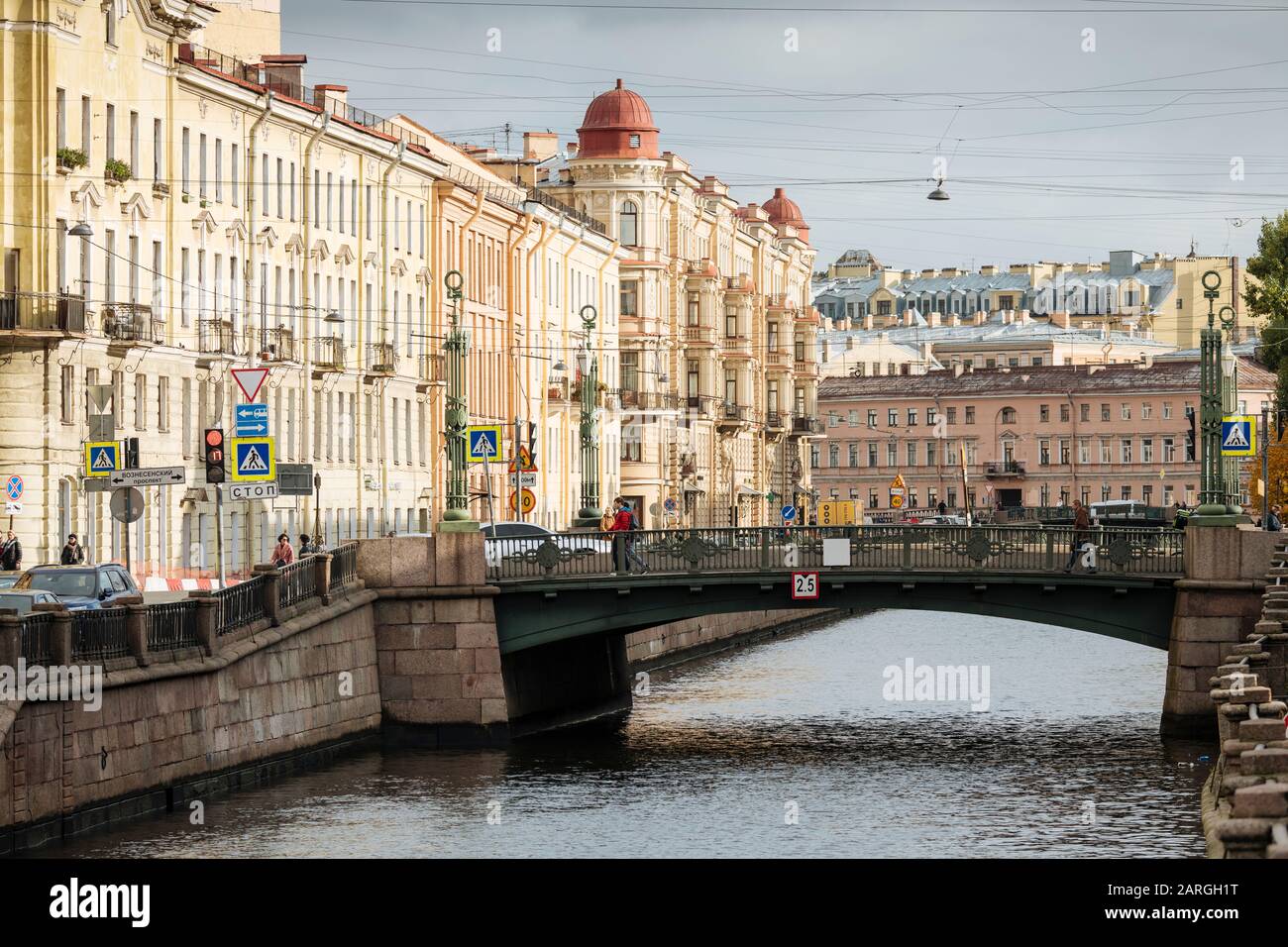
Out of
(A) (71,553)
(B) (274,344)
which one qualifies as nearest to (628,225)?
(B) (274,344)

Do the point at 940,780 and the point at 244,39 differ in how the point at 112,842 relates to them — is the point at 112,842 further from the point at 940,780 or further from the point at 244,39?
the point at 244,39

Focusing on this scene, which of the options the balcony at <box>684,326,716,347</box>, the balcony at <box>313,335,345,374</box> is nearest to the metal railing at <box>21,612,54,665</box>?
the balcony at <box>313,335,345,374</box>

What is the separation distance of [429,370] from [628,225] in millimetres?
24150

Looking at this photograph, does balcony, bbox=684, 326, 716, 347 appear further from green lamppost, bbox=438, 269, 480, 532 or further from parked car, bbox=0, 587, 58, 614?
parked car, bbox=0, 587, 58, 614

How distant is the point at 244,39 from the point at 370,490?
39.9 ft

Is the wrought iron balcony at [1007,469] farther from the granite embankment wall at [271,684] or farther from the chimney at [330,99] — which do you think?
the granite embankment wall at [271,684]

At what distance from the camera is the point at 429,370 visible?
249 feet

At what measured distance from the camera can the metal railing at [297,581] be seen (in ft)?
133

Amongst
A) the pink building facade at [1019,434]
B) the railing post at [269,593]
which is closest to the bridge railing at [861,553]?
the railing post at [269,593]

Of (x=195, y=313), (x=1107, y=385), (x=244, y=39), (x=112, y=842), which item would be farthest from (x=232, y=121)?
(x=1107, y=385)

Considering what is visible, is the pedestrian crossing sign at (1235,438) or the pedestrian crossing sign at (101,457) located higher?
the pedestrian crossing sign at (1235,438)

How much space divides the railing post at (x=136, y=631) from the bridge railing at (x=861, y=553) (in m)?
11.1

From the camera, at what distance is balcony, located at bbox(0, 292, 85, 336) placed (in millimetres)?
50406

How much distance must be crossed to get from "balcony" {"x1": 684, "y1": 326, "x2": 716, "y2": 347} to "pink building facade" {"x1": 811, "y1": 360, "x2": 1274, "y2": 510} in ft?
143
